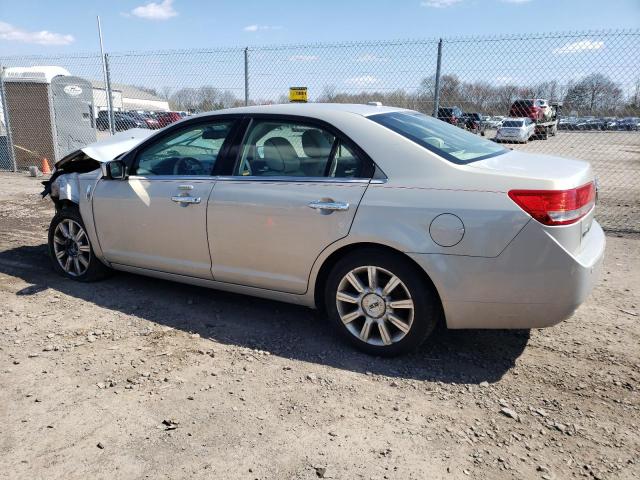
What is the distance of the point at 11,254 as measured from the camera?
5.82 m

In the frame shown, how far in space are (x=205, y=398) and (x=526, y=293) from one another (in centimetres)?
195

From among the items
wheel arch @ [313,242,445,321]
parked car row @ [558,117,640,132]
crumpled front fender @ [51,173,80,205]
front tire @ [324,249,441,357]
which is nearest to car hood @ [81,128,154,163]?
crumpled front fender @ [51,173,80,205]

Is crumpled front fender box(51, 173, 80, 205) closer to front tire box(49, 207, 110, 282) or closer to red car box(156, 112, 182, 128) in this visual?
front tire box(49, 207, 110, 282)

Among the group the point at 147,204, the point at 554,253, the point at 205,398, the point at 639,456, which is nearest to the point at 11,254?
the point at 147,204

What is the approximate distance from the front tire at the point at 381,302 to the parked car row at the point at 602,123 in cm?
700

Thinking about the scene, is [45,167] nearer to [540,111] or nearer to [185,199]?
[185,199]

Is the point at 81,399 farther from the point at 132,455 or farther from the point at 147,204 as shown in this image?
the point at 147,204

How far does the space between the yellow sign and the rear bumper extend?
18.8 feet

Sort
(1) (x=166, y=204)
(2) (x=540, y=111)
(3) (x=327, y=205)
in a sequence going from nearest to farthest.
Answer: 1. (3) (x=327, y=205)
2. (1) (x=166, y=204)
3. (2) (x=540, y=111)

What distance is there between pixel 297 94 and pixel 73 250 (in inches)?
183

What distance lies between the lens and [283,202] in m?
3.44

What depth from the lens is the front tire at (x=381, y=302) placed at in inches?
123

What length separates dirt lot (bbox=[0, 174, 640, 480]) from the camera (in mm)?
2424

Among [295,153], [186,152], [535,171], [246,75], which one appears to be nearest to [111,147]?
[186,152]
